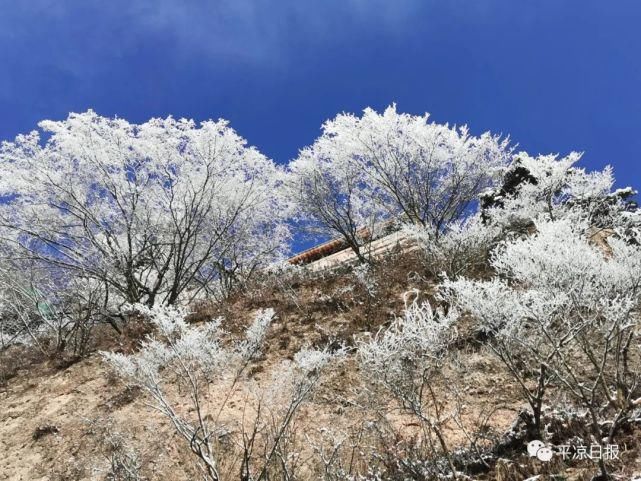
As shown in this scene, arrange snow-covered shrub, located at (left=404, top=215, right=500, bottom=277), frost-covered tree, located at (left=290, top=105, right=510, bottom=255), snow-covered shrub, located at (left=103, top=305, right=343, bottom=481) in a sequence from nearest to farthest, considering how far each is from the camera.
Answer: snow-covered shrub, located at (left=103, top=305, right=343, bottom=481) → snow-covered shrub, located at (left=404, top=215, right=500, bottom=277) → frost-covered tree, located at (left=290, top=105, right=510, bottom=255)

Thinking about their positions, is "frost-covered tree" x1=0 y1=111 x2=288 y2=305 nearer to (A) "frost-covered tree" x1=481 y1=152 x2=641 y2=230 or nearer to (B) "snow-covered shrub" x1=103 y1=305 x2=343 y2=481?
(B) "snow-covered shrub" x1=103 y1=305 x2=343 y2=481

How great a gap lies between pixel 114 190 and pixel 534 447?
12.5m

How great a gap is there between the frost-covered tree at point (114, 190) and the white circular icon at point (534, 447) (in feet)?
35.3

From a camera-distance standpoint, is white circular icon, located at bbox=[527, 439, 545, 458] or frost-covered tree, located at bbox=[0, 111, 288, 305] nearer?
white circular icon, located at bbox=[527, 439, 545, 458]

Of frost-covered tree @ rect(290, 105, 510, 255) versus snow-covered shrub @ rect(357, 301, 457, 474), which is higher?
frost-covered tree @ rect(290, 105, 510, 255)

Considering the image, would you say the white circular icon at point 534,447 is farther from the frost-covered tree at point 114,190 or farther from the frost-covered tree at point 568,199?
the frost-covered tree at point 114,190

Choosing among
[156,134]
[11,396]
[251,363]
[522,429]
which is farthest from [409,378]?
[156,134]

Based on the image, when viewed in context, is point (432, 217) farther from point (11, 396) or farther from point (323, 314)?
point (11, 396)

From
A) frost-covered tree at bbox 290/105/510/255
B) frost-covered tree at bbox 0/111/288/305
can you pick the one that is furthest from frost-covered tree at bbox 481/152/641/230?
frost-covered tree at bbox 0/111/288/305

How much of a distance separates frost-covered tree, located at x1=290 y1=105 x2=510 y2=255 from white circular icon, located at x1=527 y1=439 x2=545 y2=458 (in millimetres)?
11455

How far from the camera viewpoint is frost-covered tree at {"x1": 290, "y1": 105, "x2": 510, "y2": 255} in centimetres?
1736

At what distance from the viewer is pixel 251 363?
9570mm

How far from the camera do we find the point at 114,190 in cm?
1369

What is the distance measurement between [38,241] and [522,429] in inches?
546
